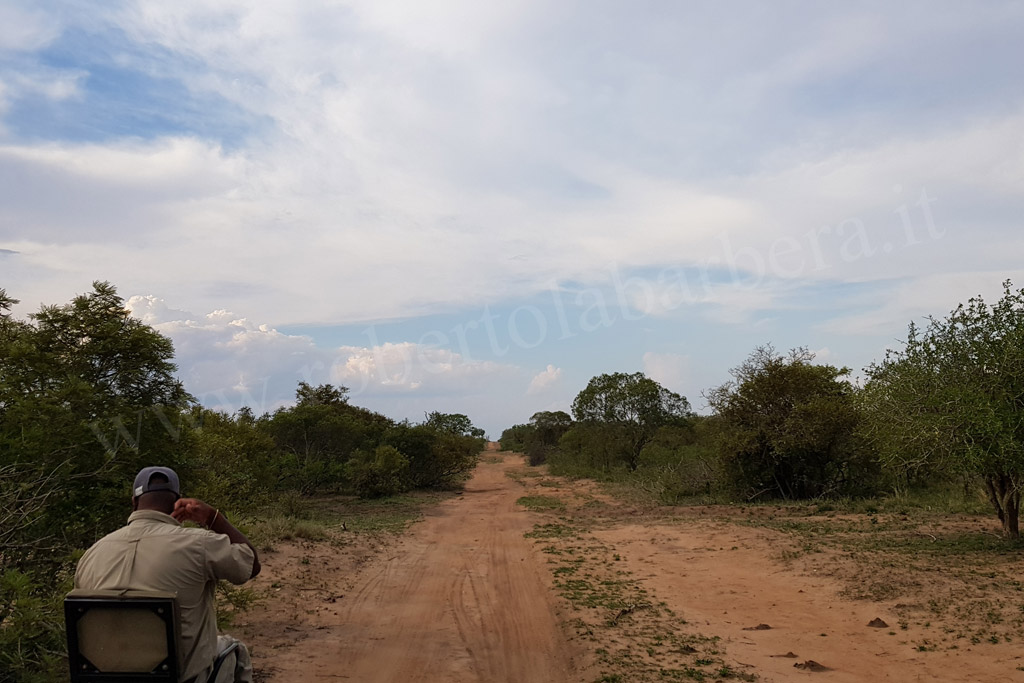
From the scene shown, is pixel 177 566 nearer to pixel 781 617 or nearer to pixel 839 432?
pixel 781 617

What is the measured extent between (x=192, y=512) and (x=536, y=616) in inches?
257

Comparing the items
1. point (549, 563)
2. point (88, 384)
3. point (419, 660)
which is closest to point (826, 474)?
point (549, 563)

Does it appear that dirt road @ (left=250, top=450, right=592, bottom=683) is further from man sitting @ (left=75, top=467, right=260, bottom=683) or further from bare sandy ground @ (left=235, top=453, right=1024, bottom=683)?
man sitting @ (left=75, top=467, right=260, bottom=683)

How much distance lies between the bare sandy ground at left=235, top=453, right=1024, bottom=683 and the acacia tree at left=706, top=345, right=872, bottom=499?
22.7 feet

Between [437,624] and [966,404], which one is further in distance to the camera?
[966,404]

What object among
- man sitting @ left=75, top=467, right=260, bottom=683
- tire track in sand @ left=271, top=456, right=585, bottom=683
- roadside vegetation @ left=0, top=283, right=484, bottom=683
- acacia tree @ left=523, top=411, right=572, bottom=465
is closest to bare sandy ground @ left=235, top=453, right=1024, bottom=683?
tire track in sand @ left=271, top=456, right=585, bottom=683

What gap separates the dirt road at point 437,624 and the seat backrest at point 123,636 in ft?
12.3

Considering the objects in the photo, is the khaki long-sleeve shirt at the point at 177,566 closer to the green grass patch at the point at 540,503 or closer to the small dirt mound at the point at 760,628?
the small dirt mound at the point at 760,628

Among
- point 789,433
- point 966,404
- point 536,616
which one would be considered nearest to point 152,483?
point 536,616

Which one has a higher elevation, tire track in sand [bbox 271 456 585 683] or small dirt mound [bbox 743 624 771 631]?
tire track in sand [bbox 271 456 585 683]

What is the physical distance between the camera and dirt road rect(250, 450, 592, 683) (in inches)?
271

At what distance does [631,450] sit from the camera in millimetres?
36594

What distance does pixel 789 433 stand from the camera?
68.7 feet

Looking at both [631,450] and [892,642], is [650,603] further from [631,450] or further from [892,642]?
[631,450]
